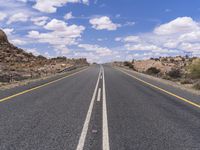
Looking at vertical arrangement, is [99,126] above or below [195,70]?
below

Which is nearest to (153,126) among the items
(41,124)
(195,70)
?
(41,124)

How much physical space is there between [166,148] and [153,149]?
29 cm

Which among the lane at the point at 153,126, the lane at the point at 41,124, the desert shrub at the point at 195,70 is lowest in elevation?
the lane at the point at 153,126

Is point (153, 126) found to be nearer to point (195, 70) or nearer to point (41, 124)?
point (41, 124)

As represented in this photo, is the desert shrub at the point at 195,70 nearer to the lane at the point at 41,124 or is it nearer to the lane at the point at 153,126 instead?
the lane at the point at 153,126

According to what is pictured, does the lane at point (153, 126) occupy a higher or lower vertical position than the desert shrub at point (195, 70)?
lower

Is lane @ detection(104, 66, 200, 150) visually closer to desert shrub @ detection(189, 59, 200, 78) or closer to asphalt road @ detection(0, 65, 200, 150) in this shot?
asphalt road @ detection(0, 65, 200, 150)

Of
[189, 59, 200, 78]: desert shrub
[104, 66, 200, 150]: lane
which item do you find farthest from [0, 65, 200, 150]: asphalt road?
[189, 59, 200, 78]: desert shrub

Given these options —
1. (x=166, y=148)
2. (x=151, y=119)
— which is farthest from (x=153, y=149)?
(x=151, y=119)

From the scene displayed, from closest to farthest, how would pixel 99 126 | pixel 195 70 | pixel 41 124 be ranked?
pixel 99 126, pixel 41 124, pixel 195 70

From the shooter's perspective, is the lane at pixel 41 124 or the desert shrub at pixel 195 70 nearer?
the lane at pixel 41 124

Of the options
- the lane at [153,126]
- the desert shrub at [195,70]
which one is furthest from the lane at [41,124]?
the desert shrub at [195,70]

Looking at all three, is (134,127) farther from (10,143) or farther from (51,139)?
(10,143)

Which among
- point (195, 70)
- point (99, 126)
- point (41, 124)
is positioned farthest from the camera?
point (195, 70)
